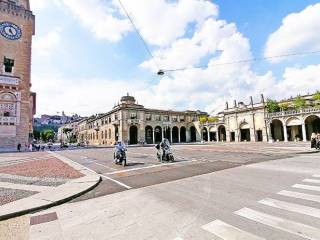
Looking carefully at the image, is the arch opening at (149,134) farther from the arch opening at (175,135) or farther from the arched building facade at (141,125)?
the arch opening at (175,135)

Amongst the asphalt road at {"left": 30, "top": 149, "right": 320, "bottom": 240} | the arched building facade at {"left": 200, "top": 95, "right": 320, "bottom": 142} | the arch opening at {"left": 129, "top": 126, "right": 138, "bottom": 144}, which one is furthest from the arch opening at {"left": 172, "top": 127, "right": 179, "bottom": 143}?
the asphalt road at {"left": 30, "top": 149, "right": 320, "bottom": 240}

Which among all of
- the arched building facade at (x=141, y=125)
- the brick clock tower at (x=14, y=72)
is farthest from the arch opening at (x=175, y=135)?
the brick clock tower at (x=14, y=72)

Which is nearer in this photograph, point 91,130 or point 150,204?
point 150,204

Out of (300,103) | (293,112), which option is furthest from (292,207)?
(300,103)

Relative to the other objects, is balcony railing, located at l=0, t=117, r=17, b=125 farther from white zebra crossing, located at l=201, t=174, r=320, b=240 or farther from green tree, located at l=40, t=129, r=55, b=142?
green tree, located at l=40, t=129, r=55, b=142

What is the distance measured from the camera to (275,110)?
51969 millimetres

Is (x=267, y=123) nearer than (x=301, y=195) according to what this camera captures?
No

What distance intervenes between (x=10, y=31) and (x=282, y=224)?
154 ft

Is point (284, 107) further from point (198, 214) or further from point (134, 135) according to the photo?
point (198, 214)

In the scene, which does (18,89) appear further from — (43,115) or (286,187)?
(43,115)

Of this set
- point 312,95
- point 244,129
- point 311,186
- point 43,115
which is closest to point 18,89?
point 311,186

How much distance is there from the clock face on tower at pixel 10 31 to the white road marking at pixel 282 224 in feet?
150

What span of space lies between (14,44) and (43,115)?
156689mm

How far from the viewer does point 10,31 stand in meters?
38.5
